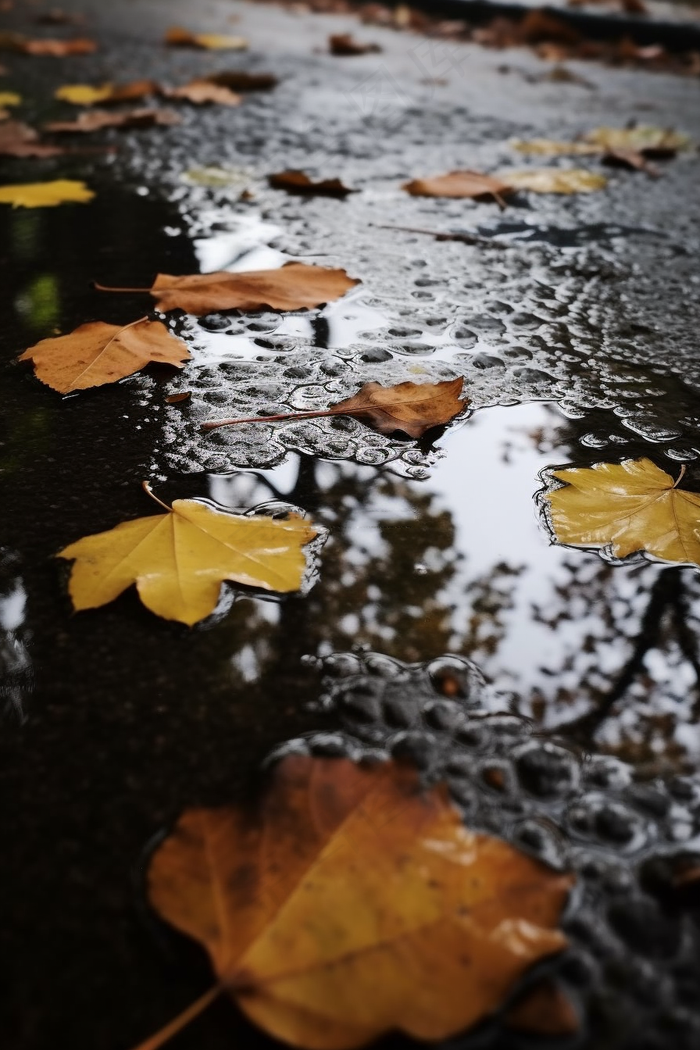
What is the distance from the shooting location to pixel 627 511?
89 centimetres

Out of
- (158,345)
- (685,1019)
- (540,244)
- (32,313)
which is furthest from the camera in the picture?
(540,244)

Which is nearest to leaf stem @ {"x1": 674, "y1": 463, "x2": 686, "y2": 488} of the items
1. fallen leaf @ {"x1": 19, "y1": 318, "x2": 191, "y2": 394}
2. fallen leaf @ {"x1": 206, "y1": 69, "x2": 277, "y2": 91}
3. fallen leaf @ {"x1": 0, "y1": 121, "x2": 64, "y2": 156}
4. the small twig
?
fallen leaf @ {"x1": 19, "y1": 318, "x2": 191, "y2": 394}

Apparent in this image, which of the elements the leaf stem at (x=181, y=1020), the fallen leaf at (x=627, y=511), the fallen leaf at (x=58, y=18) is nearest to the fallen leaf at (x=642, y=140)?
the fallen leaf at (x=627, y=511)

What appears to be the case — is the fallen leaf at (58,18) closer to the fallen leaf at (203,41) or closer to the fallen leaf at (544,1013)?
the fallen leaf at (203,41)

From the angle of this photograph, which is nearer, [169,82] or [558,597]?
[558,597]

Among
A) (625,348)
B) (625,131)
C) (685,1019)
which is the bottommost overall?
(685,1019)

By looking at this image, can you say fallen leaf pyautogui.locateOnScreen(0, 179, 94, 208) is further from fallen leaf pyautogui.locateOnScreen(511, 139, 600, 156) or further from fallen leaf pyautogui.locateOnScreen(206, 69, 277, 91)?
fallen leaf pyautogui.locateOnScreen(206, 69, 277, 91)

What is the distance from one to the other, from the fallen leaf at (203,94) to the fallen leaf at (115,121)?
0.25 m

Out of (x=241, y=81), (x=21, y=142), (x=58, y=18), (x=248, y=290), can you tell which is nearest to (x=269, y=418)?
(x=248, y=290)

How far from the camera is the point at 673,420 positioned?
3.52 ft

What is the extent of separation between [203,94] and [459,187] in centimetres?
130

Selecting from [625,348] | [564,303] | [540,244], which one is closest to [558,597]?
[625,348]

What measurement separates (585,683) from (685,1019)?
10.5 inches

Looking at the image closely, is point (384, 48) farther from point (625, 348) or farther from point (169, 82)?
point (625, 348)
